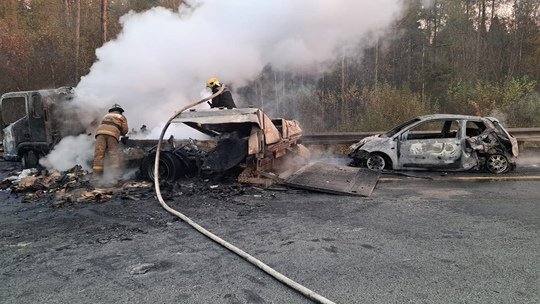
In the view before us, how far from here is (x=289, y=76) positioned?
1430 centimetres

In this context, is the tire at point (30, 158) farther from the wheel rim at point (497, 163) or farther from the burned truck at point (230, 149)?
the wheel rim at point (497, 163)

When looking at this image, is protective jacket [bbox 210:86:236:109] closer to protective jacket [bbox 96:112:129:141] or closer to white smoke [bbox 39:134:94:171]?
protective jacket [bbox 96:112:129:141]

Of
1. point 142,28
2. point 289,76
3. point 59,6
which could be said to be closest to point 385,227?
point 142,28

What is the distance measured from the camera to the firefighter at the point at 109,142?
7.50 meters

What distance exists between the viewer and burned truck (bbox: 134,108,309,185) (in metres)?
6.88

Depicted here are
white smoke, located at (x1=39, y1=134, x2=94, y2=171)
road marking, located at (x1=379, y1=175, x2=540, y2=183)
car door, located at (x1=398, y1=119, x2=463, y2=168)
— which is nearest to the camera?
road marking, located at (x1=379, y1=175, x2=540, y2=183)

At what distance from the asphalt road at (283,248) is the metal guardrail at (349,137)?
4.26 meters

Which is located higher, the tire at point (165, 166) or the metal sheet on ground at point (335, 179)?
the tire at point (165, 166)

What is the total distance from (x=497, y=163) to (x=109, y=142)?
25.5 feet

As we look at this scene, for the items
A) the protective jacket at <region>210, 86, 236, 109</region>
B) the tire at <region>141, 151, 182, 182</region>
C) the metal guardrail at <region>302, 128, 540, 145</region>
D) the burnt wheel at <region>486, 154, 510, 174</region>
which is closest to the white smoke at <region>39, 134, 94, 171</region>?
the tire at <region>141, 151, 182, 182</region>

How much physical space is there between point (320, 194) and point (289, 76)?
8608mm

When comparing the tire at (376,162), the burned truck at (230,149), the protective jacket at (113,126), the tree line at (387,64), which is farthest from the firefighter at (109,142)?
the tree line at (387,64)

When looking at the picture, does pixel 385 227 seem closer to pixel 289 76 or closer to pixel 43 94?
pixel 43 94

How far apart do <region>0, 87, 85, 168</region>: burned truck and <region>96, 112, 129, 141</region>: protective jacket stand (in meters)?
2.19
